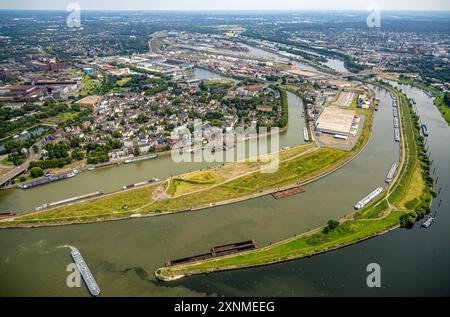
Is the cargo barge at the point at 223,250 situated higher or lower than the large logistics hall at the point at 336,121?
lower

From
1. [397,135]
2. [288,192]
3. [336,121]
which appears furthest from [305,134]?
[288,192]

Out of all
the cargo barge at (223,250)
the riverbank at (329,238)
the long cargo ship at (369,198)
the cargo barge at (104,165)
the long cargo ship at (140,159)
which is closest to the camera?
the riverbank at (329,238)

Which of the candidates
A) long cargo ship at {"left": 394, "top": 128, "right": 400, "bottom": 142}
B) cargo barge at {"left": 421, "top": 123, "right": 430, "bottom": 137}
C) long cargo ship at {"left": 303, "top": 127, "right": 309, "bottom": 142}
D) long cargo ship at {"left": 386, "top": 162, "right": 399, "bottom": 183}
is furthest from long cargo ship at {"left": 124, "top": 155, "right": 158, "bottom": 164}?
cargo barge at {"left": 421, "top": 123, "right": 430, "bottom": 137}

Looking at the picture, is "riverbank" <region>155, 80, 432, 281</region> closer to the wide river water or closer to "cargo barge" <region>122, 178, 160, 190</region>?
the wide river water

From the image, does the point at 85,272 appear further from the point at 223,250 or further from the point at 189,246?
the point at 223,250

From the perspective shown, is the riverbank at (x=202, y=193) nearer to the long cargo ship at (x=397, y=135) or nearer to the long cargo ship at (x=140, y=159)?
the long cargo ship at (x=140, y=159)

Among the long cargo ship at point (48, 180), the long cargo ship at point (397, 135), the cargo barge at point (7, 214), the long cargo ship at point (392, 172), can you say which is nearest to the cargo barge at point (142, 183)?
the long cargo ship at point (48, 180)
